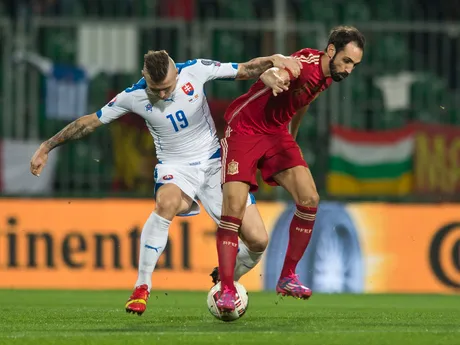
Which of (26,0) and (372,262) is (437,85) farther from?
(26,0)

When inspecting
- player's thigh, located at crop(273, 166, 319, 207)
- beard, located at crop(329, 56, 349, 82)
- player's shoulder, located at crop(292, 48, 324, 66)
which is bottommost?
player's thigh, located at crop(273, 166, 319, 207)

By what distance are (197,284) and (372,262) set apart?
2.23 metres

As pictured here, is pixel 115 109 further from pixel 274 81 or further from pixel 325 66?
pixel 325 66

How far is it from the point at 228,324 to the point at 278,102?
5.76ft

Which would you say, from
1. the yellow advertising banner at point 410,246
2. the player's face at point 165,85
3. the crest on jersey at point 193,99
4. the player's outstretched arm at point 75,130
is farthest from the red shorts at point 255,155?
the yellow advertising banner at point 410,246

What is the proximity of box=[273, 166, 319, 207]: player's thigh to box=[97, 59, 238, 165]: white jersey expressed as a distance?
0.64 meters

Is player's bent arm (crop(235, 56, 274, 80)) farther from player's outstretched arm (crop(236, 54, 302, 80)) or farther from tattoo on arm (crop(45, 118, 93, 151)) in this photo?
tattoo on arm (crop(45, 118, 93, 151))

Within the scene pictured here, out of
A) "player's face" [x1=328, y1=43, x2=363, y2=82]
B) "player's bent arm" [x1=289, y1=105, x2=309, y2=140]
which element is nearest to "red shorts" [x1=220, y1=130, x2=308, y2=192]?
"player's bent arm" [x1=289, y1=105, x2=309, y2=140]

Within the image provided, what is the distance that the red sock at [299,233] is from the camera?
28.7 ft

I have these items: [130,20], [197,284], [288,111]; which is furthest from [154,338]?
[130,20]

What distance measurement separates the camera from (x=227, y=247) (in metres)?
8.12

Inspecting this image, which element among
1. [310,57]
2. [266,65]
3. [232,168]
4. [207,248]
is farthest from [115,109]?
[207,248]

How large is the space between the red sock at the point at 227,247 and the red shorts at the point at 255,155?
0.32 meters

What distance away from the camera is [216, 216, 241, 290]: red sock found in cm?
800
